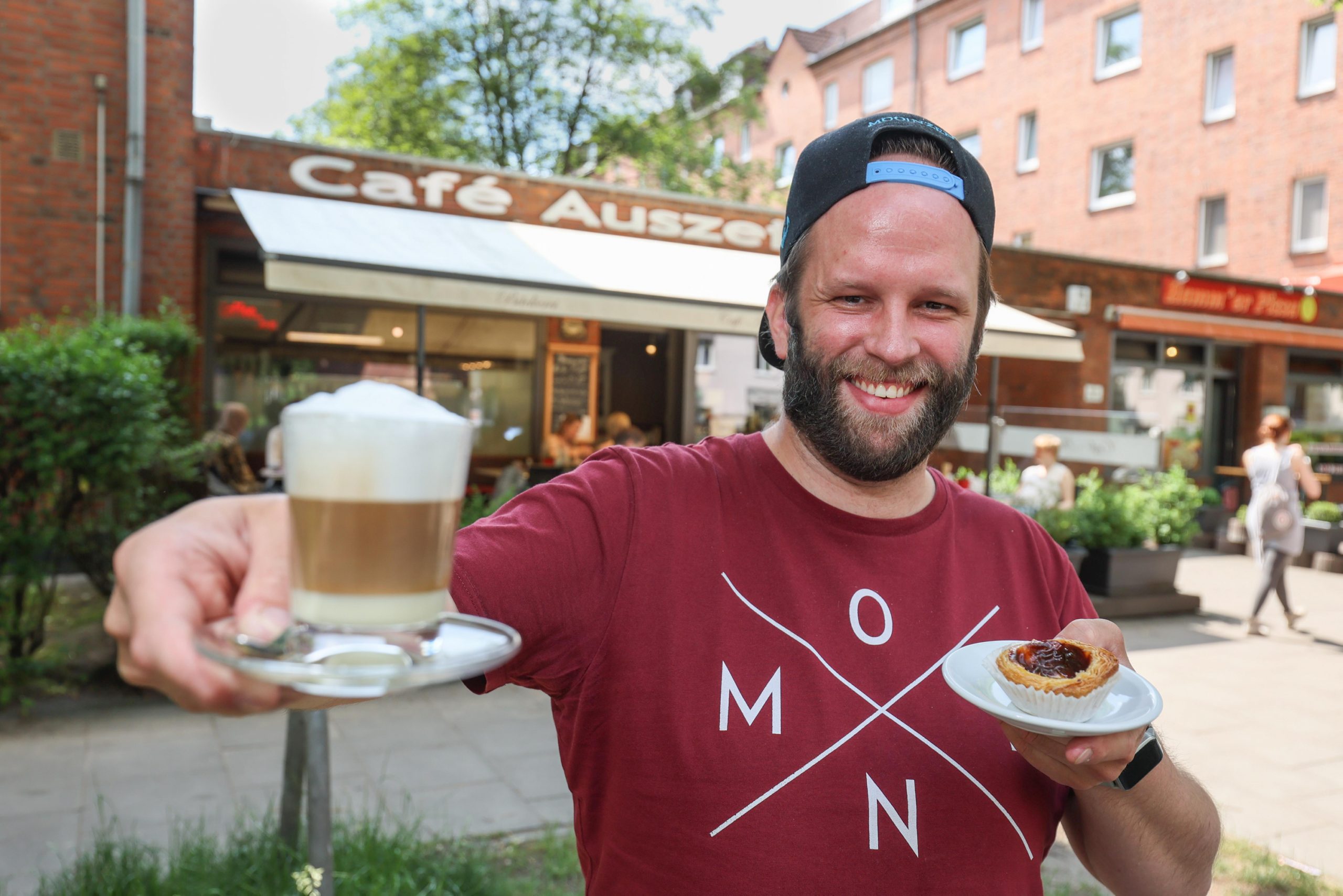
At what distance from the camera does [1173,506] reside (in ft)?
30.9

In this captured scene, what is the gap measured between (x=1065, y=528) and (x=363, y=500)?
27.4ft

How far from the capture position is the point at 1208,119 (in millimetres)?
18703

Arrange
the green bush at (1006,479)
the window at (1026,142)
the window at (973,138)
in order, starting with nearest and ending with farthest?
the green bush at (1006,479) < the window at (1026,142) < the window at (973,138)

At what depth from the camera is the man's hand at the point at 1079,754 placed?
44.2 inches

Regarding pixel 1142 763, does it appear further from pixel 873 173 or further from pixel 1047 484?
pixel 1047 484

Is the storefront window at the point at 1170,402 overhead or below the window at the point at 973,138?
below

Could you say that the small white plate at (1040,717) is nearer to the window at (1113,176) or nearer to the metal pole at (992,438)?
the metal pole at (992,438)

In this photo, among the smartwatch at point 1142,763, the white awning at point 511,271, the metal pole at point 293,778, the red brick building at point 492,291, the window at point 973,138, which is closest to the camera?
the smartwatch at point 1142,763

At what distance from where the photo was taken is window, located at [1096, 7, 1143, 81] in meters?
20.1

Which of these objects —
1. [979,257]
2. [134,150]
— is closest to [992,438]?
[979,257]

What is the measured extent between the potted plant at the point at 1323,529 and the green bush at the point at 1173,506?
2.66m

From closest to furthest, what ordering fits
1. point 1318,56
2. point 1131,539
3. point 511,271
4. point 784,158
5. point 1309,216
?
point 511,271 < point 1131,539 < point 1318,56 < point 1309,216 < point 784,158

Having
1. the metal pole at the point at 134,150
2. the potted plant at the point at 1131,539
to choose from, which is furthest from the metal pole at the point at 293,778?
the potted plant at the point at 1131,539

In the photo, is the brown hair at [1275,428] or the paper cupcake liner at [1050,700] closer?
the paper cupcake liner at [1050,700]
